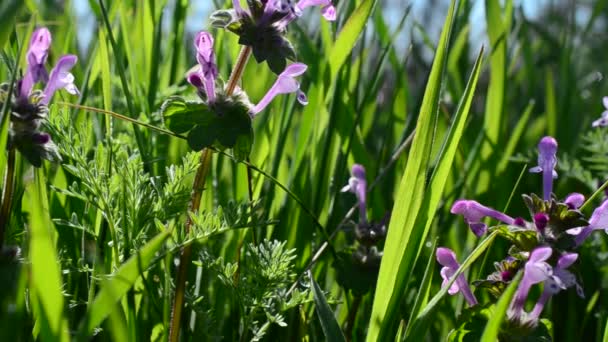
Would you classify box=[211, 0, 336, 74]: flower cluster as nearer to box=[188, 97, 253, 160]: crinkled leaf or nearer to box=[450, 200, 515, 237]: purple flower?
box=[188, 97, 253, 160]: crinkled leaf

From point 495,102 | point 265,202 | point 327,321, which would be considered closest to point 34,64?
point 327,321

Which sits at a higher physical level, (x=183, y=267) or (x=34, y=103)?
(x=34, y=103)

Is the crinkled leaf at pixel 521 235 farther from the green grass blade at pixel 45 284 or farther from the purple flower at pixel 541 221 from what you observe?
the green grass blade at pixel 45 284

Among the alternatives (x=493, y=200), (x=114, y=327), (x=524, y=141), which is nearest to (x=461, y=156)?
(x=493, y=200)

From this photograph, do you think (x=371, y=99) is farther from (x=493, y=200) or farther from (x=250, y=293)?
(x=250, y=293)

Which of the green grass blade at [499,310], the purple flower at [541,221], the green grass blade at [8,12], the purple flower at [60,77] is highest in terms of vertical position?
the green grass blade at [8,12]

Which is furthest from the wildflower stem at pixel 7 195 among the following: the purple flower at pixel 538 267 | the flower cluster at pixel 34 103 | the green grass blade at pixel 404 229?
the purple flower at pixel 538 267

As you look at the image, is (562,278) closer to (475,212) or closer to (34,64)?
(475,212)
